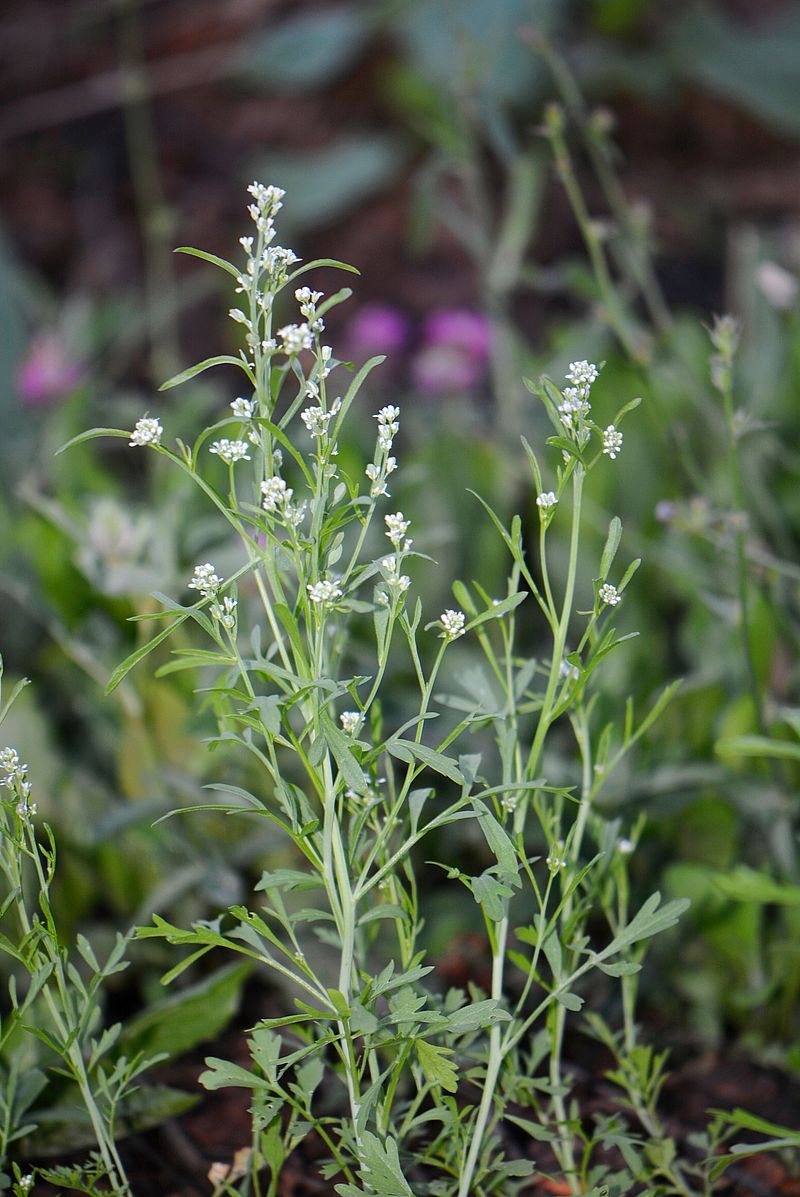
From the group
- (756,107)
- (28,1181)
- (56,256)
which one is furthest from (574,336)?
(56,256)

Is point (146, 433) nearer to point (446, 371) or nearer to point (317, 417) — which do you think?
point (317, 417)

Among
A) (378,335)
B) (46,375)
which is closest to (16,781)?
(46,375)

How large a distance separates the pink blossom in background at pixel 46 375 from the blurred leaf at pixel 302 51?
929 millimetres

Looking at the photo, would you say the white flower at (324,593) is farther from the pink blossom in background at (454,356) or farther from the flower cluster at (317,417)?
the pink blossom in background at (454,356)

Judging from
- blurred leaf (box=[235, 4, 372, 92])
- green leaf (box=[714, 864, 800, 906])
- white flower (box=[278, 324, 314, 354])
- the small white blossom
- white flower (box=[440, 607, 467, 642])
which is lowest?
green leaf (box=[714, 864, 800, 906])

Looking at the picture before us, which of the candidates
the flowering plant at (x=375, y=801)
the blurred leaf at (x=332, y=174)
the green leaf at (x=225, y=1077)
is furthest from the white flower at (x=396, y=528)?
the blurred leaf at (x=332, y=174)

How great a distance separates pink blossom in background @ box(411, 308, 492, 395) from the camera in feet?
5.21

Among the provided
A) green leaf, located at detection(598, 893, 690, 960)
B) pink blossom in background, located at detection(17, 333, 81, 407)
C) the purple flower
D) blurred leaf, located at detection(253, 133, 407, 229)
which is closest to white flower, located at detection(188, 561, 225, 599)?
green leaf, located at detection(598, 893, 690, 960)

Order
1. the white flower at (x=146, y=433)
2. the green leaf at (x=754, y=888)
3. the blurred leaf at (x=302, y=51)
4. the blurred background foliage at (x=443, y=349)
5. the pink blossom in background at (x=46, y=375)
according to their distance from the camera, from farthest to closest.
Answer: the blurred leaf at (x=302, y=51) < the pink blossom in background at (x=46, y=375) < the blurred background foliage at (x=443, y=349) < the green leaf at (x=754, y=888) < the white flower at (x=146, y=433)

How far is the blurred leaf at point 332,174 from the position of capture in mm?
2264

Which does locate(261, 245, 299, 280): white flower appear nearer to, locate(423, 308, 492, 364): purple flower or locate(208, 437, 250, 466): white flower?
locate(208, 437, 250, 466): white flower

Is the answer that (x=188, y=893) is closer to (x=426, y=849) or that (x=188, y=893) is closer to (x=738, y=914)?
(x=426, y=849)

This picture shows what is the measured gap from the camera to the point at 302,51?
224 centimetres

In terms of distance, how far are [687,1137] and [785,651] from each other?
48cm
